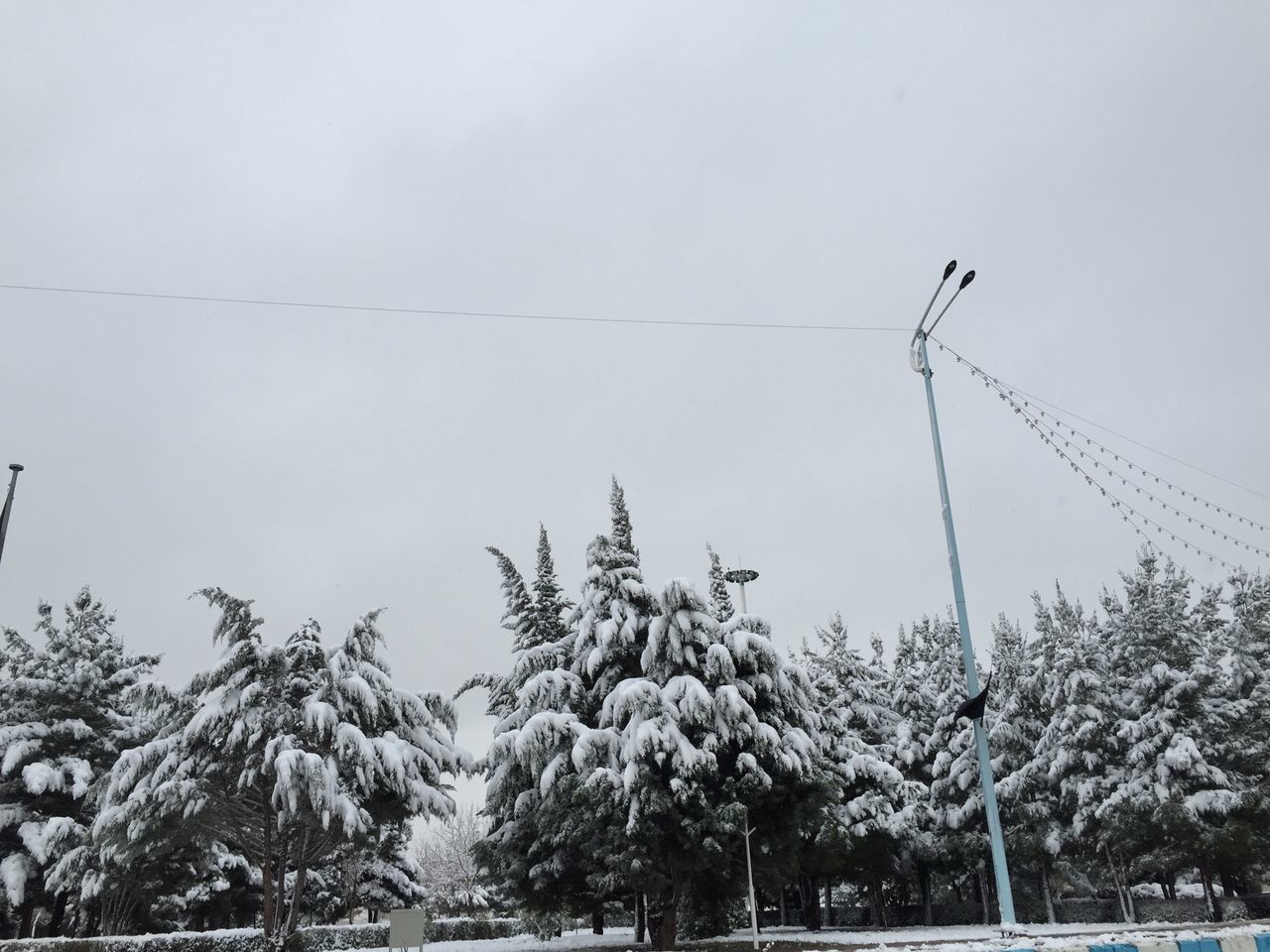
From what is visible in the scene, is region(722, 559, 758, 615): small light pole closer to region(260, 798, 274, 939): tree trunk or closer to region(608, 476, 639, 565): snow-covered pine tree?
region(608, 476, 639, 565): snow-covered pine tree

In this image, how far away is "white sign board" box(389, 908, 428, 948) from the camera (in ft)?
38.8

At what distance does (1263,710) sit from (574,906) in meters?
25.4

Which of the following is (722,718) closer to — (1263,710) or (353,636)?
(353,636)

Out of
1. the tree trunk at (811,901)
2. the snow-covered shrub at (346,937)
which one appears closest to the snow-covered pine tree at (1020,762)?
the tree trunk at (811,901)

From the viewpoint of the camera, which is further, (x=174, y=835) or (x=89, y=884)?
(x=89, y=884)

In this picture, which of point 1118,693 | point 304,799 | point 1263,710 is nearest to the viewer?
point 304,799

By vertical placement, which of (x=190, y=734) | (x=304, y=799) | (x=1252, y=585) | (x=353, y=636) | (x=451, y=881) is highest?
(x=1252, y=585)

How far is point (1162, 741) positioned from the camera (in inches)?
1235

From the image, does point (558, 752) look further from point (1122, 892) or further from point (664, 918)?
point (1122, 892)

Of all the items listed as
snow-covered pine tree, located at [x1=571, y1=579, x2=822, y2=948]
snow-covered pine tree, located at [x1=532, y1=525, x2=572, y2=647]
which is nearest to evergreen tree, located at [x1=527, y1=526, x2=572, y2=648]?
snow-covered pine tree, located at [x1=532, y1=525, x2=572, y2=647]

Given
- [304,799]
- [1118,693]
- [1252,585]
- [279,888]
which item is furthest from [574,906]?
[1252,585]

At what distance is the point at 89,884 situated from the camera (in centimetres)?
2686

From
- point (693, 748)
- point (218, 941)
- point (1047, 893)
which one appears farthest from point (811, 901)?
point (218, 941)

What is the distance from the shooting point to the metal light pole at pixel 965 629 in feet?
41.8
